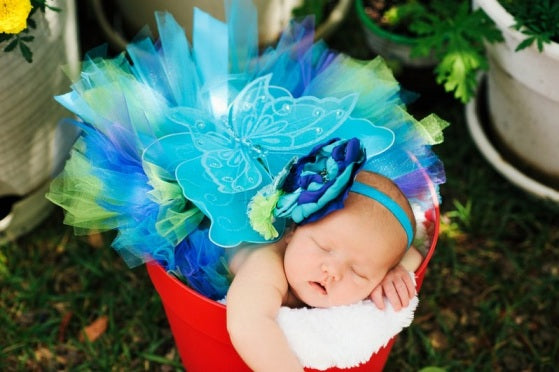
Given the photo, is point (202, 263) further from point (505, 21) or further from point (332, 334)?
point (505, 21)

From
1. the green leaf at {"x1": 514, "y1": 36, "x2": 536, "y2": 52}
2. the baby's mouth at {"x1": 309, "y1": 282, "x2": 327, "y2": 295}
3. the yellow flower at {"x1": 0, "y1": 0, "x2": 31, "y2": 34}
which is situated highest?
the yellow flower at {"x1": 0, "y1": 0, "x2": 31, "y2": 34}

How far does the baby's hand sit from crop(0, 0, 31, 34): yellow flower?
0.80 m

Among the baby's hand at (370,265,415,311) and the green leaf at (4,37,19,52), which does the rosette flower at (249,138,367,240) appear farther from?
the green leaf at (4,37,19,52)

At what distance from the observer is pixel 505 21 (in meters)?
1.69

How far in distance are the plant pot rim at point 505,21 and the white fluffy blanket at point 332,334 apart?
769 millimetres

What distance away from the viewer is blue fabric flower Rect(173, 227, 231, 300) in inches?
54.3

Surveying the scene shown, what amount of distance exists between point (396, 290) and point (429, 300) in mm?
601

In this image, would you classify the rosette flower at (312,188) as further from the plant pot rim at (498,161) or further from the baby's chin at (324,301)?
the plant pot rim at (498,161)

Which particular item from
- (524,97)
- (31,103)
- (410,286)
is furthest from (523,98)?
(31,103)

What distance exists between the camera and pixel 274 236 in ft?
4.31

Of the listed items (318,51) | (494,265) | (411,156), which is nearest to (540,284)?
(494,265)

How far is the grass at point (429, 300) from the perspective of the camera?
178cm

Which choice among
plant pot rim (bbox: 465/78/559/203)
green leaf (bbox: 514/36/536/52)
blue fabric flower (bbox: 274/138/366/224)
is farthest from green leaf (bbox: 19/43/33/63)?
plant pot rim (bbox: 465/78/559/203)

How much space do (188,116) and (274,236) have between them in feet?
0.94
